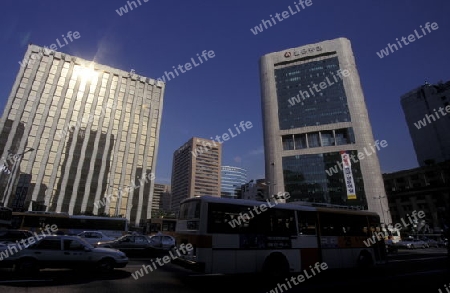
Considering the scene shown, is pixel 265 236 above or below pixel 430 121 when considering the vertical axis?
below

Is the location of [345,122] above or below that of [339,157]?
above

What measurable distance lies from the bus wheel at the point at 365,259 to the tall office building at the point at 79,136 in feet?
198

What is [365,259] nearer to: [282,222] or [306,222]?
[306,222]

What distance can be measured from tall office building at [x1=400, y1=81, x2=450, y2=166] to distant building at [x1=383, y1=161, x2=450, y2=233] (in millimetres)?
11035

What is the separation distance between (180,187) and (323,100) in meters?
113

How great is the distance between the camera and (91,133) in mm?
67250

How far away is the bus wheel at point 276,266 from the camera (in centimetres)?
1004

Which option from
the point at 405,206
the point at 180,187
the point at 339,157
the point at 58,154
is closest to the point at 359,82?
the point at 339,157

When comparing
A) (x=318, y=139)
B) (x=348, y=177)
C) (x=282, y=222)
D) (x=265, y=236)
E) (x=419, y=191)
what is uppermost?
(x=318, y=139)

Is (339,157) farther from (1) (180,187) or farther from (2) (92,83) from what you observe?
(1) (180,187)

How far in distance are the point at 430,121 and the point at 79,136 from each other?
120535 mm

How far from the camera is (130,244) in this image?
60.5ft

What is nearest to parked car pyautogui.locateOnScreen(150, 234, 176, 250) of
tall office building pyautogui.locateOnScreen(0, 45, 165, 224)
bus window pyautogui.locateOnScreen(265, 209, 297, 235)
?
bus window pyautogui.locateOnScreen(265, 209, 297, 235)

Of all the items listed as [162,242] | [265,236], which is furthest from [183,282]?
[162,242]
